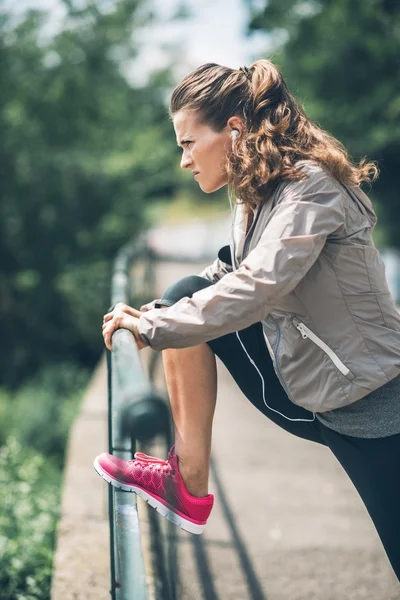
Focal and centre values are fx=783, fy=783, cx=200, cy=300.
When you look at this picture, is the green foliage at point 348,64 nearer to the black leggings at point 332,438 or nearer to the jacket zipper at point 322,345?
the black leggings at point 332,438

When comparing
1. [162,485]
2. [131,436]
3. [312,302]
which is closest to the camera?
[131,436]

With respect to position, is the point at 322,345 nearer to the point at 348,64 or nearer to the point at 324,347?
the point at 324,347

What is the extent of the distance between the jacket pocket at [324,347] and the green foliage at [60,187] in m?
10.6

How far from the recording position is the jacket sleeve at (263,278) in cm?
188

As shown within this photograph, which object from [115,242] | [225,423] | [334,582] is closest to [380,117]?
[115,242]

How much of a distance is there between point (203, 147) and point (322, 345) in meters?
0.66

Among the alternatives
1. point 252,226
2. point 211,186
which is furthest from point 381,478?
point 211,186

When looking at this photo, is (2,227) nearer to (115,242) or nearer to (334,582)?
(115,242)

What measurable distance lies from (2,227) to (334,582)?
34.9 feet

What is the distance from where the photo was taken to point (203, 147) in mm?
2199

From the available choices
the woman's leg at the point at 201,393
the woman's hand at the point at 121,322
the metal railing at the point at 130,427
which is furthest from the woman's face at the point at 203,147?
the metal railing at the point at 130,427

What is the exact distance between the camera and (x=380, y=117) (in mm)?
15312

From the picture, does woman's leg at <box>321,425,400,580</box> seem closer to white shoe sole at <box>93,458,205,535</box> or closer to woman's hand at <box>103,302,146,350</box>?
white shoe sole at <box>93,458,205,535</box>

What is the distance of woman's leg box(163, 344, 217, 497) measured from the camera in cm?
222
